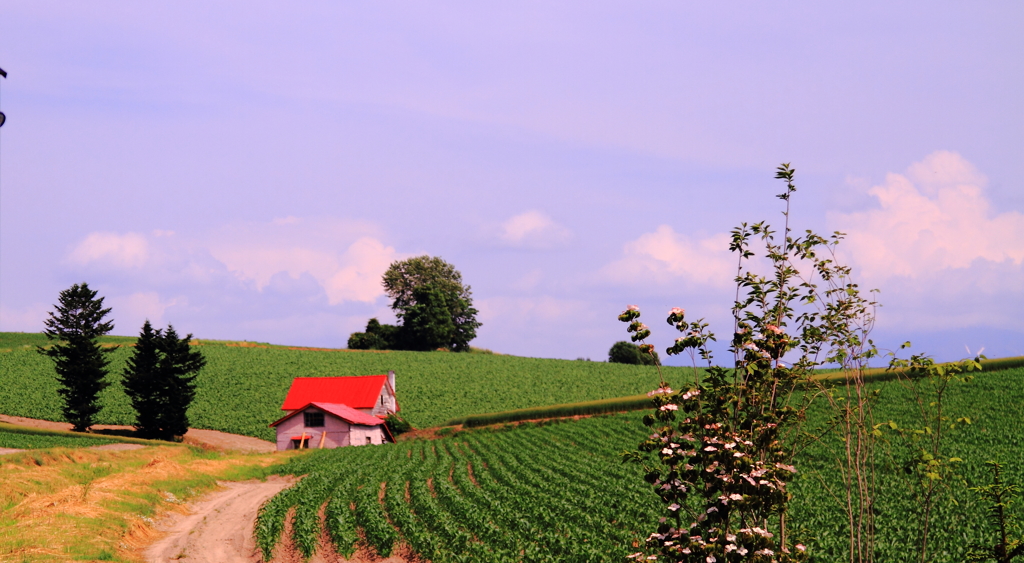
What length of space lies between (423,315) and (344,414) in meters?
54.5

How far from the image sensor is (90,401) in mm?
59219

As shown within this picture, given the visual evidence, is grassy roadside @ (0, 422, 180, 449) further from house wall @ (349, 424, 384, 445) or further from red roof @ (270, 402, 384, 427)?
house wall @ (349, 424, 384, 445)

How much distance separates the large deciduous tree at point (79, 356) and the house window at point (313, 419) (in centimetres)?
1578

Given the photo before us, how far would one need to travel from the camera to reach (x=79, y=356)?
2335 inches

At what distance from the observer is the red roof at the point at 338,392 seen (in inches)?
2680

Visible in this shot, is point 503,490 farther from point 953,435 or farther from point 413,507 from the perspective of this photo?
point 953,435

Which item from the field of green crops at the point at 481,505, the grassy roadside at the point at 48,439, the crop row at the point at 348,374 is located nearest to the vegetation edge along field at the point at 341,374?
the crop row at the point at 348,374

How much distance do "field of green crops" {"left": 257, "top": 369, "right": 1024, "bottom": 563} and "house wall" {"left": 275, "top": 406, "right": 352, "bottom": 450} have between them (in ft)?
55.8

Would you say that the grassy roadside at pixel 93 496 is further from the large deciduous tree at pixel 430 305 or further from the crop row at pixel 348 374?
the large deciduous tree at pixel 430 305

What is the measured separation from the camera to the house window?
60.1m

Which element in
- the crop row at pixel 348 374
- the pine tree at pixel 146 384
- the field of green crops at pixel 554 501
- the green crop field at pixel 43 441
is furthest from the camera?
the crop row at pixel 348 374

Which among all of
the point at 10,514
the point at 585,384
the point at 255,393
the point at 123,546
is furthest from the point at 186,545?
the point at 585,384

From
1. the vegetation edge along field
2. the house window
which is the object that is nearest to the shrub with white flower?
the vegetation edge along field

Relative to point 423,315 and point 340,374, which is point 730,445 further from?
point 423,315
